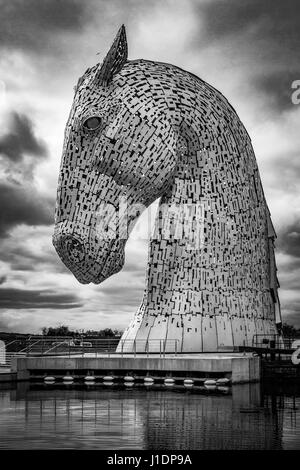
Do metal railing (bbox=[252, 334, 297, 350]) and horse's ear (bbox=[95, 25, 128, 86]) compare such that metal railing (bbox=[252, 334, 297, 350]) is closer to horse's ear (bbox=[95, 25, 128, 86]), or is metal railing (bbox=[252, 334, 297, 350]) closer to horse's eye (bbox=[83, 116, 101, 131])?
horse's eye (bbox=[83, 116, 101, 131])

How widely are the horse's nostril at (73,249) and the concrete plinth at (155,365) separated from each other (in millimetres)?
2484

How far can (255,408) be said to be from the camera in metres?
11.1

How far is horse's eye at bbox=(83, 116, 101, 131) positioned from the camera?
17.4 m

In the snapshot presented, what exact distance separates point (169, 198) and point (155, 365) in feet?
15.6

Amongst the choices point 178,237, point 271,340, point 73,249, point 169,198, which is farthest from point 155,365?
point 169,198

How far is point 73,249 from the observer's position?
17188 mm

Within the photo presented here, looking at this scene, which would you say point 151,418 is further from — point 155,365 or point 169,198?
point 169,198

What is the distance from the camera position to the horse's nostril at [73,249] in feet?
55.9

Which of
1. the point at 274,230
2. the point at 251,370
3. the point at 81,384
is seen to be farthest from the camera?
the point at 274,230

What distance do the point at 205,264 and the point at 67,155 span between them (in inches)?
179

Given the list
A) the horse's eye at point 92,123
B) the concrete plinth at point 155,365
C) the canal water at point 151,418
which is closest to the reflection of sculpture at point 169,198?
the horse's eye at point 92,123

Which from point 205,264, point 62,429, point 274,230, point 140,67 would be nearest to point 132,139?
point 140,67

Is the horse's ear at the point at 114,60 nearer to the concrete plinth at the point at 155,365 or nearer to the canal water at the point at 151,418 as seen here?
the concrete plinth at the point at 155,365
